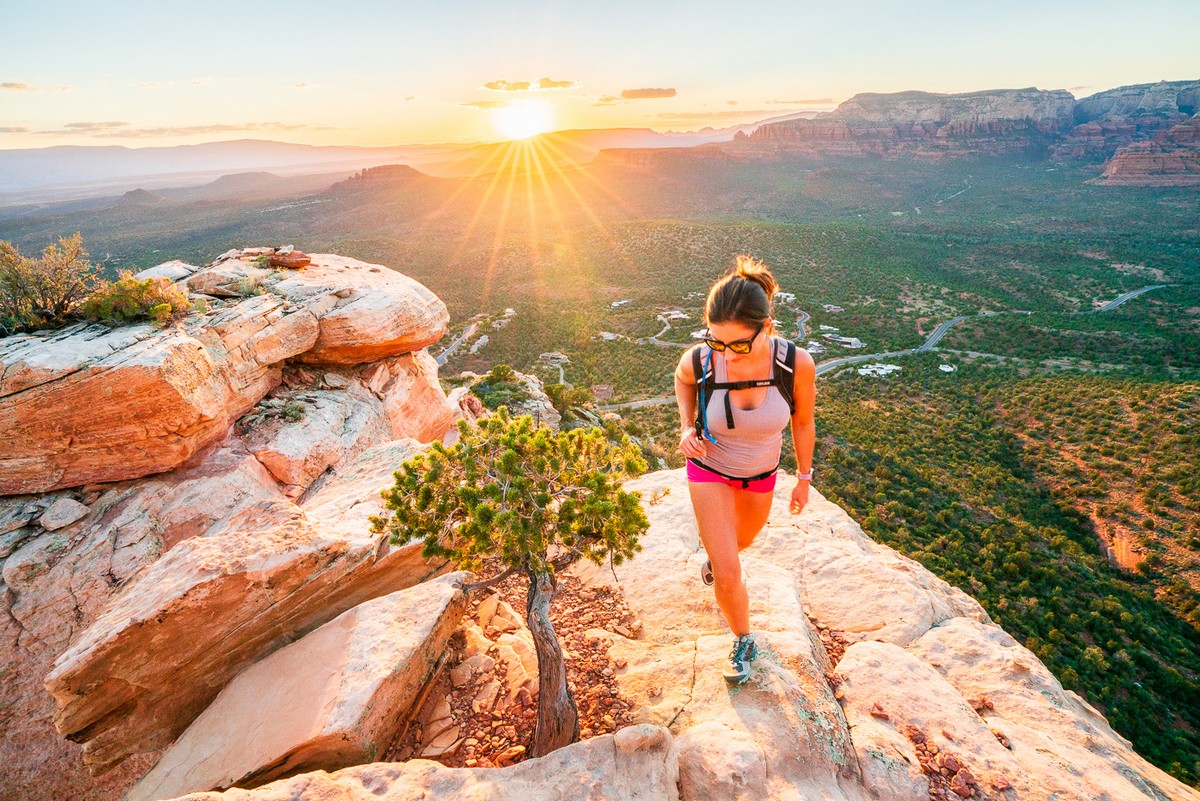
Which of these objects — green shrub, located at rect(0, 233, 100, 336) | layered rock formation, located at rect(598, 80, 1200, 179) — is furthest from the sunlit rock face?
layered rock formation, located at rect(598, 80, 1200, 179)

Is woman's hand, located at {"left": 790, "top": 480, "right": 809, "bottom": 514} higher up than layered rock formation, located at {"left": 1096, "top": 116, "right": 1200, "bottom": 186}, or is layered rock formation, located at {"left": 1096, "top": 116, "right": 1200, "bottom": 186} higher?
layered rock formation, located at {"left": 1096, "top": 116, "right": 1200, "bottom": 186}

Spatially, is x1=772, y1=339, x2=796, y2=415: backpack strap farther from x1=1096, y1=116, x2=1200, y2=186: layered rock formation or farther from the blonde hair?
x1=1096, y1=116, x2=1200, y2=186: layered rock formation

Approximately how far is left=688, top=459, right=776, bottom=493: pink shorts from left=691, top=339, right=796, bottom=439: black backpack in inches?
14.8

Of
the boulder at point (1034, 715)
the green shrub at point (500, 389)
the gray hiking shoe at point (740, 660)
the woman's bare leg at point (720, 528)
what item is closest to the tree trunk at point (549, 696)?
the gray hiking shoe at point (740, 660)

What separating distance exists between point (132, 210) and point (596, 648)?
622 ft

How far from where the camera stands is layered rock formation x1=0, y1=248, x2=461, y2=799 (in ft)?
16.9

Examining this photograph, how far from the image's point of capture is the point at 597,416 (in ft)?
85.6

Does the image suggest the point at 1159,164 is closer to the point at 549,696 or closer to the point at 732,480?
the point at 732,480

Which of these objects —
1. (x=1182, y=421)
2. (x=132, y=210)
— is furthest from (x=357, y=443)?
(x=132, y=210)

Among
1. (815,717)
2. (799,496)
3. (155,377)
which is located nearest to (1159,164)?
(799,496)

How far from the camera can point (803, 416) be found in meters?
4.47

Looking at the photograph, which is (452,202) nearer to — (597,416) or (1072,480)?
(597,416)

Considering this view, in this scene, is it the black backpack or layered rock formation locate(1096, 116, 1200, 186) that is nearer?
the black backpack

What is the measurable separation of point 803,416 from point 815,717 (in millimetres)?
2595
